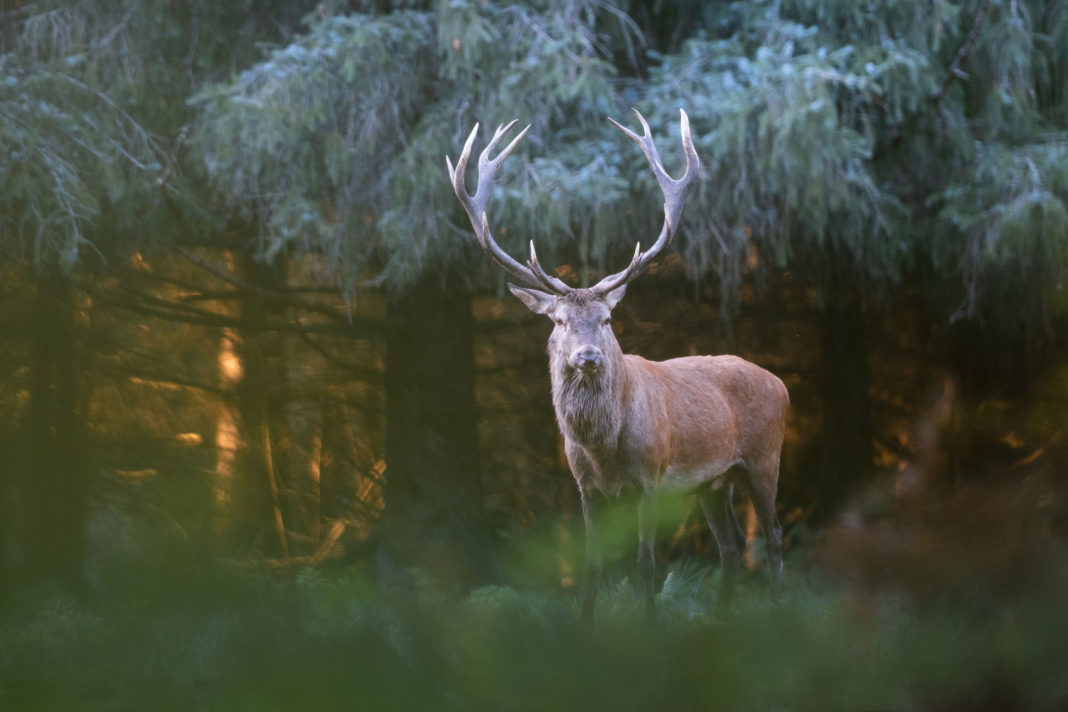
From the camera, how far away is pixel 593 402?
4.25 meters

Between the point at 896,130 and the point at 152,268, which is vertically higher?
the point at 896,130

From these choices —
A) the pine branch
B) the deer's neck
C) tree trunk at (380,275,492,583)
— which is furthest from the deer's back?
tree trunk at (380,275,492,583)

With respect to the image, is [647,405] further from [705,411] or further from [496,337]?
[496,337]

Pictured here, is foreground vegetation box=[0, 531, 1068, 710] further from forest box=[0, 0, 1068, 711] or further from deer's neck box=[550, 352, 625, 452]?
deer's neck box=[550, 352, 625, 452]

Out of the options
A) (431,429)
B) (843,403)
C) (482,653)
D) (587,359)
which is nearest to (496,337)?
(431,429)

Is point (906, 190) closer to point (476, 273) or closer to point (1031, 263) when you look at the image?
point (1031, 263)

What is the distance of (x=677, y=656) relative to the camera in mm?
646

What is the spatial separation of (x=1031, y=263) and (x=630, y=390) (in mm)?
2596

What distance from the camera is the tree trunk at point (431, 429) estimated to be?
A: 6996 millimetres

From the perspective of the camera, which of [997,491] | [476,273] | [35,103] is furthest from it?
[476,273]

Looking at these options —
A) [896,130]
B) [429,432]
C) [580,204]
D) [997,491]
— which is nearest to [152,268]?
[429,432]

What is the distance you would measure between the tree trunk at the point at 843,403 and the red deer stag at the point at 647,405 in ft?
8.55

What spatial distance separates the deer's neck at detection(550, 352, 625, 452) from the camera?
424 cm

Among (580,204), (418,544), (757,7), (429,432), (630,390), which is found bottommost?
(418,544)
